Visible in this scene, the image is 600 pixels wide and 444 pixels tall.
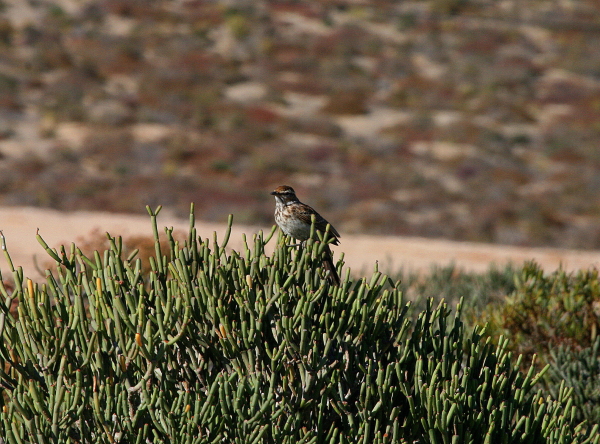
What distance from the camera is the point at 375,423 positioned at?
4.48 meters

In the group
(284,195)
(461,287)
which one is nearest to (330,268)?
(284,195)

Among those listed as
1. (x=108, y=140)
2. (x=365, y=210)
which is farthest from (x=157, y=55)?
(x=365, y=210)

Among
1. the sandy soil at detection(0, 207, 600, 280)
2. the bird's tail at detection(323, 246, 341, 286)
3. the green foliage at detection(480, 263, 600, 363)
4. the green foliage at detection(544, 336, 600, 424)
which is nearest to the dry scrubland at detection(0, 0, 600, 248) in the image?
the sandy soil at detection(0, 207, 600, 280)

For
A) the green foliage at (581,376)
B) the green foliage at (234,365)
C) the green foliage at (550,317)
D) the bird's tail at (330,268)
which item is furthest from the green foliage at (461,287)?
the green foliage at (234,365)

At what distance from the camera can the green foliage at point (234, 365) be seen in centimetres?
415

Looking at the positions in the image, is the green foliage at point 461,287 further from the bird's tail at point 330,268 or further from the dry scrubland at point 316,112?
the dry scrubland at point 316,112

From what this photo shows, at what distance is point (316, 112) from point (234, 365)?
33.5m

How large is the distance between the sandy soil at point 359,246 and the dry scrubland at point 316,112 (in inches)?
191

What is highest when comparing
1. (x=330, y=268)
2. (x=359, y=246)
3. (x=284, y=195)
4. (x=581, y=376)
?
(x=284, y=195)

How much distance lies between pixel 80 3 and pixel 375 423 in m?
46.4

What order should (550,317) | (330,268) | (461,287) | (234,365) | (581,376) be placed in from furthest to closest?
1. (461,287)
2. (550,317)
3. (581,376)
4. (330,268)
5. (234,365)

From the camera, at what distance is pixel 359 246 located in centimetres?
1750

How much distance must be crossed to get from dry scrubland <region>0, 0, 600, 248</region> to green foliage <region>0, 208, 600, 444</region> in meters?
18.3

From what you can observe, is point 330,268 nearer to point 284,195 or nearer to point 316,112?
point 284,195
